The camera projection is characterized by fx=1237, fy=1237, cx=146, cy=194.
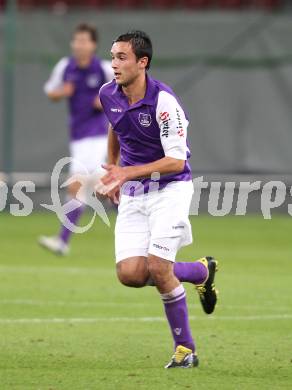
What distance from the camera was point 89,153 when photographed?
1620 centimetres

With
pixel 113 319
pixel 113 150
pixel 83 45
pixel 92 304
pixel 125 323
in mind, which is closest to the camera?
pixel 113 150

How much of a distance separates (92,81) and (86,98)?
0.27 metres

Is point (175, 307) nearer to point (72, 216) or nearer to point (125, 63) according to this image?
point (125, 63)

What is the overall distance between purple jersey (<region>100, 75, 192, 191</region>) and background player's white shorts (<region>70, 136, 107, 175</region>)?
748 cm

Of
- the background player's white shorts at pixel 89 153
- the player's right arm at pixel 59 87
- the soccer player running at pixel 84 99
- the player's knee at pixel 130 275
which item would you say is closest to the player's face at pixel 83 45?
the soccer player running at pixel 84 99

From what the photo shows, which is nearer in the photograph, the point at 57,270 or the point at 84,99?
the point at 57,270

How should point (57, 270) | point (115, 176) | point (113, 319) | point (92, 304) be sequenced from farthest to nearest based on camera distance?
point (57, 270) → point (92, 304) → point (113, 319) → point (115, 176)

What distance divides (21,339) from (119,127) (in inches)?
76.4

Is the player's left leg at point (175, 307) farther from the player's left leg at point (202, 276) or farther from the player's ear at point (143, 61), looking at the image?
the player's ear at point (143, 61)

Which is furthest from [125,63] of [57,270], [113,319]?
[57,270]

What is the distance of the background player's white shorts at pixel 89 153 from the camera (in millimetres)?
16156

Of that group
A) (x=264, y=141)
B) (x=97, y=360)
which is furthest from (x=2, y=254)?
(x=97, y=360)

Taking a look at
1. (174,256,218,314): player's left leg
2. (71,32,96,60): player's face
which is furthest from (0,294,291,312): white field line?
(71,32,96,60): player's face

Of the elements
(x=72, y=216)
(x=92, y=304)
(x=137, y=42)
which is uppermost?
(x=137, y=42)
